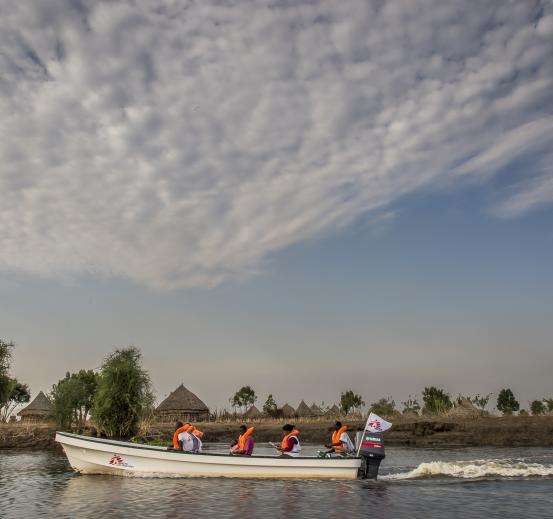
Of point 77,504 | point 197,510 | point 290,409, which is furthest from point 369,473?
point 290,409

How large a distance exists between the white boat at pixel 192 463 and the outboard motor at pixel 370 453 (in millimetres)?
408

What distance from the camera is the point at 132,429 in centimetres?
4500

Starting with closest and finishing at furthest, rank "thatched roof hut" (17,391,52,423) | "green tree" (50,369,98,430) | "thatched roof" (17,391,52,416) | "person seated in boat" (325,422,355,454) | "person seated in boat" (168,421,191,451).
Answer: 1. "person seated in boat" (168,421,191,451)
2. "person seated in boat" (325,422,355,454)
3. "green tree" (50,369,98,430)
4. "thatched roof hut" (17,391,52,423)
5. "thatched roof" (17,391,52,416)

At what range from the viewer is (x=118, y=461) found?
76.4ft

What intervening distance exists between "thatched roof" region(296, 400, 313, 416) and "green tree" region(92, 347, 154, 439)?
56399 millimetres

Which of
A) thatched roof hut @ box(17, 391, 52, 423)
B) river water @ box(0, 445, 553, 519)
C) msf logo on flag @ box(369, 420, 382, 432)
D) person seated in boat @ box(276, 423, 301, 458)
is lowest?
river water @ box(0, 445, 553, 519)

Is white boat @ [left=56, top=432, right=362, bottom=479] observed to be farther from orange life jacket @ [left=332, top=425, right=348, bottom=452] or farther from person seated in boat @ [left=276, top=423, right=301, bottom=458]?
orange life jacket @ [left=332, top=425, right=348, bottom=452]

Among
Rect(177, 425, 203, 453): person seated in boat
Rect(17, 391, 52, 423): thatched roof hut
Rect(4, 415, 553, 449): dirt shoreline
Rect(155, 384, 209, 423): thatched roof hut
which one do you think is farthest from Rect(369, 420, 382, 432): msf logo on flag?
Rect(17, 391, 52, 423): thatched roof hut

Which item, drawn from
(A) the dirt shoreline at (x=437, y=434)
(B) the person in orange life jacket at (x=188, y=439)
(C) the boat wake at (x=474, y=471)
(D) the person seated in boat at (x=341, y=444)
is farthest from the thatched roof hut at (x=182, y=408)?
(C) the boat wake at (x=474, y=471)

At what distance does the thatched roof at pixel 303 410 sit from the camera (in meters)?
97.7

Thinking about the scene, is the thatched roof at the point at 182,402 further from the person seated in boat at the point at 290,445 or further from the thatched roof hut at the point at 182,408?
the person seated in boat at the point at 290,445

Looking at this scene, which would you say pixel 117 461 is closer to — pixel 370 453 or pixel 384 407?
pixel 370 453

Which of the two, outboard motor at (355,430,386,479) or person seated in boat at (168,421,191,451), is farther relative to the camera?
person seated in boat at (168,421,191,451)

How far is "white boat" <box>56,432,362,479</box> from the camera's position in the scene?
21.6 m
